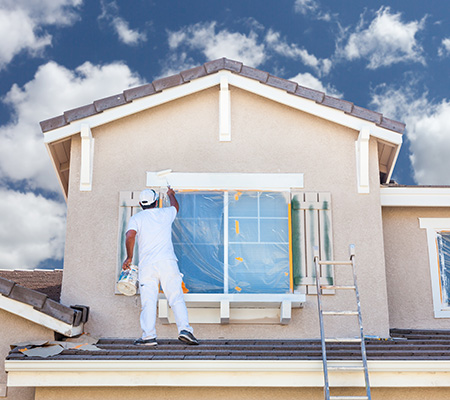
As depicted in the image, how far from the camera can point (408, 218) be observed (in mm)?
9531

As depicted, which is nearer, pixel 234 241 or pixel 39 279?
pixel 234 241

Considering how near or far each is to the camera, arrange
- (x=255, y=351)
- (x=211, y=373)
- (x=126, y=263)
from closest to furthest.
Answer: (x=211, y=373), (x=255, y=351), (x=126, y=263)

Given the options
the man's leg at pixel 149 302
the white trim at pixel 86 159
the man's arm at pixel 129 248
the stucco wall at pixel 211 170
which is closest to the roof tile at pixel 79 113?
the white trim at pixel 86 159

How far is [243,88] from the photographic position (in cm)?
906

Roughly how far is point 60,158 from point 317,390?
5.10 meters

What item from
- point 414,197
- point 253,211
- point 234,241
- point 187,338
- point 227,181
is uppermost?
point 227,181

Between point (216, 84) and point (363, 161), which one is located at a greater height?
point (216, 84)

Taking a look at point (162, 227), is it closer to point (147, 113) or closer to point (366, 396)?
point (147, 113)

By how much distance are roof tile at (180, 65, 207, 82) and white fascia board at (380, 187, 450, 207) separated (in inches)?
120

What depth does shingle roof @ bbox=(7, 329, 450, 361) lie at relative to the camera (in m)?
7.11

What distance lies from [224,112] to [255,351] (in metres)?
3.46

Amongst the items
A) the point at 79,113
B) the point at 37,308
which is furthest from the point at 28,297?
the point at 79,113

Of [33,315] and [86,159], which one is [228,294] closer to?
[33,315]

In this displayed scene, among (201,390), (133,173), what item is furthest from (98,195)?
(201,390)
